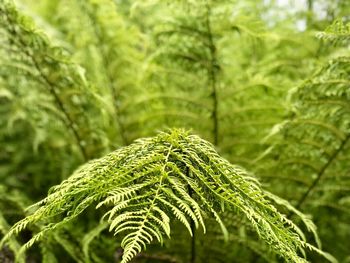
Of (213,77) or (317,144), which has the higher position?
(213,77)

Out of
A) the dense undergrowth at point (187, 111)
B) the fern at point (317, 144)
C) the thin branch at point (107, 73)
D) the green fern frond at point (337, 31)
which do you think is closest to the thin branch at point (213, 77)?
the dense undergrowth at point (187, 111)

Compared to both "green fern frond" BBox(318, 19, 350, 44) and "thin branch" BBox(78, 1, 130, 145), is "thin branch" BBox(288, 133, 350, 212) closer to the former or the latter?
"green fern frond" BBox(318, 19, 350, 44)

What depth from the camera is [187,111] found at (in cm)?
129

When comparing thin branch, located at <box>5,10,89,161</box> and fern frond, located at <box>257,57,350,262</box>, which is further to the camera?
thin branch, located at <box>5,10,89,161</box>

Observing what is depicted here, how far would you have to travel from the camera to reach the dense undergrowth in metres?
1.01

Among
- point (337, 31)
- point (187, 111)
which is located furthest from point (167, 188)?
point (187, 111)

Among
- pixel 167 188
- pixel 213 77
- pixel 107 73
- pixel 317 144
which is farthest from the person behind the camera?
pixel 107 73

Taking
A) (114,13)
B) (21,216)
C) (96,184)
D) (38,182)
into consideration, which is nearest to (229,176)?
(96,184)

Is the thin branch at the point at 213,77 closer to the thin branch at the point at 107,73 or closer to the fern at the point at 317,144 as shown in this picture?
the fern at the point at 317,144

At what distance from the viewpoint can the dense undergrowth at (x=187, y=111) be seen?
1.01 metres

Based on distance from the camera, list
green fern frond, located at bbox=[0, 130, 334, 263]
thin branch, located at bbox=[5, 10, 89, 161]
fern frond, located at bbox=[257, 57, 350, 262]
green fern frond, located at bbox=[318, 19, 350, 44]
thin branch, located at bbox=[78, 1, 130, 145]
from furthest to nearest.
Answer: thin branch, located at bbox=[78, 1, 130, 145] < thin branch, located at bbox=[5, 10, 89, 161] < fern frond, located at bbox=[257, 57, 350, 262] < green fern frond, located at bbox=[318, 19, 350, 44] < green fern frond, located at bbox=[0, 130, 334, 263]

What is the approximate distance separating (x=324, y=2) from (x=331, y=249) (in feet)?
2.44

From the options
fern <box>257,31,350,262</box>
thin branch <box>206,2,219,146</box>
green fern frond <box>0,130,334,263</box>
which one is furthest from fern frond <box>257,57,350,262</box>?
green fern frond <box>0,130,334,263</box>

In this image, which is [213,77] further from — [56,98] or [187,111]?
[56,98]
